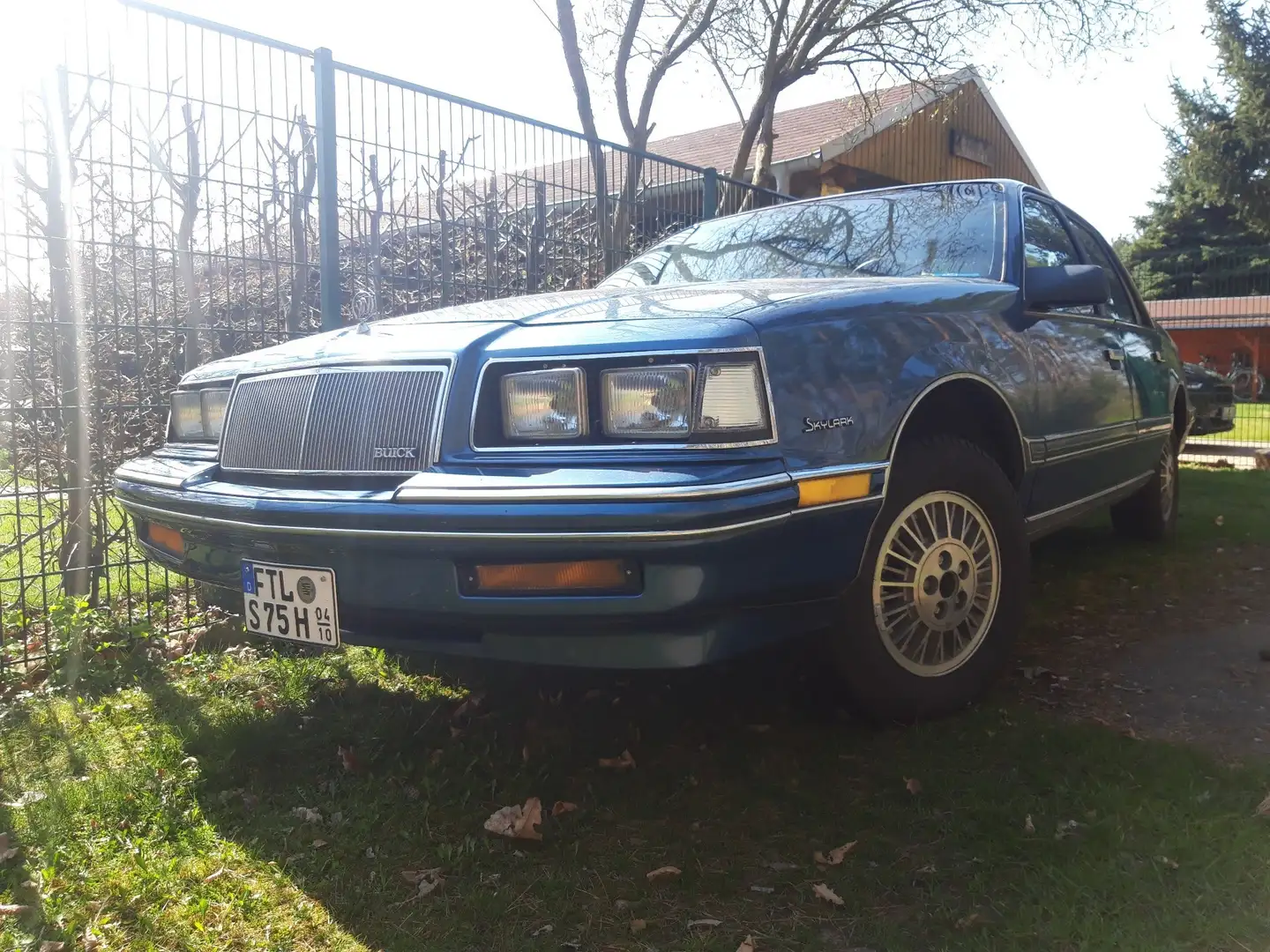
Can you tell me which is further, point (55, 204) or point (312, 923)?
point (55, 204)

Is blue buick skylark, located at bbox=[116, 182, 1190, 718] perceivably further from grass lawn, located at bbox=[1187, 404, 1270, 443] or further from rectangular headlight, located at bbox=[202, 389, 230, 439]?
grass lawn, located at bbox=[1187, 404, 1270, 443]

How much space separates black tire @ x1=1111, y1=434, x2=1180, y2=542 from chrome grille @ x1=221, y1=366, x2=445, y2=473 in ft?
13.0

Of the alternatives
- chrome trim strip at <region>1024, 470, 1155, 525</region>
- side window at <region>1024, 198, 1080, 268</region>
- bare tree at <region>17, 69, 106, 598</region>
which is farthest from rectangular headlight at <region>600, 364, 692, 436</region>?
bare tree at <region>17, 69, 106, 598</region>

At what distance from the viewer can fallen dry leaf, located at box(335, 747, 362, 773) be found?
2613 millimetres

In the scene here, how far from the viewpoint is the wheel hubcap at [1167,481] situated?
5016mm

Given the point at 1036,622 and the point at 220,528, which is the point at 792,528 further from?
the point at 1036,622

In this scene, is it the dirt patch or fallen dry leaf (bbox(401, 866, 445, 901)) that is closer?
fallen dry leaf (bbox(401, 866, 445, 901))

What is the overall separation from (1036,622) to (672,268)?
1.92 metres

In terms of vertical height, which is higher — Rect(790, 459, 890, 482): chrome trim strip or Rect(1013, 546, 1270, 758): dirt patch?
Rect(790, 459, 890, 482): chrome trim strip

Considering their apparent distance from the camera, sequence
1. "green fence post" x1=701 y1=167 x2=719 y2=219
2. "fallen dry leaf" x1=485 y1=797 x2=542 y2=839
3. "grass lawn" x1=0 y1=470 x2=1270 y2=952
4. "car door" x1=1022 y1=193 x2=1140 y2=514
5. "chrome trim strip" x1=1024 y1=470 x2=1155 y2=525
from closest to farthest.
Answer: "grass lawn" x1=0 y1=470 x2=1270 y2=952 < "fallen dry leaf" x1=485 y1=797 x2=542 y2=839 < "car door" x1=1022 y1=193 x2=1140 y2=514 < "chrome trim strip" x1=1024 y1=470 x2=1155 y2=525 < "green fence post" x1=701 y1=167 x2=719 y2=219

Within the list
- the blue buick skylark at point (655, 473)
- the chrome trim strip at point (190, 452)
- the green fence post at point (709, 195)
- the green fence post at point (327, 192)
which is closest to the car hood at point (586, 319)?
the blue buick skylark at point (655, 473)

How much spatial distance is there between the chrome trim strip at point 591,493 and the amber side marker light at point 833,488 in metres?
0.05

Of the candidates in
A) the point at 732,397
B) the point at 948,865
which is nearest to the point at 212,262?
the point at 732,397

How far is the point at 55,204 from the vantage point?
343 cm
